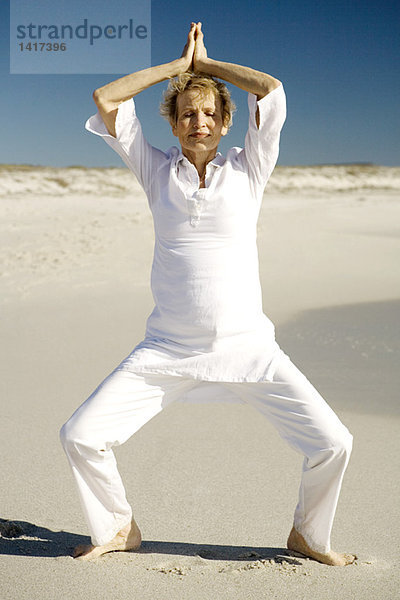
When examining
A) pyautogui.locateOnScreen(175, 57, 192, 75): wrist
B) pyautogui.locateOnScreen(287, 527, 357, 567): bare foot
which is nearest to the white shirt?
pyautogui.locateOnScreen(175, 57, 192, 75): wrist

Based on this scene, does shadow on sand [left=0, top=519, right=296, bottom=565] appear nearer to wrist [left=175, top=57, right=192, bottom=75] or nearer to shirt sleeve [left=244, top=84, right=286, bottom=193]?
shirt sleeve [left=244, top=84, right=286, bottom=193]

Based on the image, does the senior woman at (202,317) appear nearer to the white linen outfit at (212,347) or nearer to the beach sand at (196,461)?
the white linen outfit at (212,347)

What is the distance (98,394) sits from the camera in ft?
8.79

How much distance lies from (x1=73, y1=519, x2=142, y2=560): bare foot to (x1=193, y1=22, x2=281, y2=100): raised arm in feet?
5.99

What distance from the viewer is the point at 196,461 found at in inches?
154

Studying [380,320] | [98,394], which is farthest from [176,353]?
[380,320]

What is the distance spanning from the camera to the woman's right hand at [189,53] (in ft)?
9.44

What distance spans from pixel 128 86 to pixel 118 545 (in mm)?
1851

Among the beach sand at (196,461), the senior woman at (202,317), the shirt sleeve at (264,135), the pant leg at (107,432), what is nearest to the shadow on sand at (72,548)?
the beach sand at (196,461)

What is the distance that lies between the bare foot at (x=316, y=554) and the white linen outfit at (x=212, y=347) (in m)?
0.04

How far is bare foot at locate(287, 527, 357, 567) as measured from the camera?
2.82m

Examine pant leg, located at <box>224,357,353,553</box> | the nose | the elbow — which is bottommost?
pant leg, located at <box>224,357,353,553</box>

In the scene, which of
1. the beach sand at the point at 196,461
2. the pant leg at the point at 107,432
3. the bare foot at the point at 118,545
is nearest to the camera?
the pant leg at the point at 107,432

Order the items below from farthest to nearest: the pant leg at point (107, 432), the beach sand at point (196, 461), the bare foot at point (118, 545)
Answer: the bare foot at point (118, 545) < the beach sand at point (196, 461) < the pant leg at point (107, 432)
